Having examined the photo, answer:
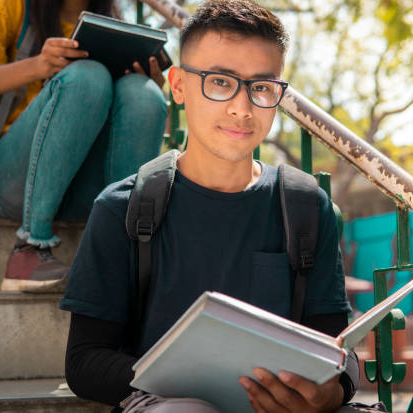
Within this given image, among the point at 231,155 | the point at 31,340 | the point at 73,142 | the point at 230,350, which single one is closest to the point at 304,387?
the point at 230,350

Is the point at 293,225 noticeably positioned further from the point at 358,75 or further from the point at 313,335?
the point at 358,75

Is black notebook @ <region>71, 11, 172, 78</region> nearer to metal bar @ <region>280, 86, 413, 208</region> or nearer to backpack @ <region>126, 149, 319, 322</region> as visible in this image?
metal bar @ <region>280, 86, 413, 208</region>

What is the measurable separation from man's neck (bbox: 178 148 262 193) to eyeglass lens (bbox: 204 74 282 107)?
7.7 inches

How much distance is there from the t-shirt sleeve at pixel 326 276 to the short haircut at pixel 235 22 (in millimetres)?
482

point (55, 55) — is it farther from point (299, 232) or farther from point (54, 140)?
point (299, 232)

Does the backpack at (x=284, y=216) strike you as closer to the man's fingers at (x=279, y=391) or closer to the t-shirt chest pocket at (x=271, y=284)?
the t-shirt chest pocket at (x=271, y=284)

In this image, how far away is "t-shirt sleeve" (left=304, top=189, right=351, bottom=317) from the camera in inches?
62.0

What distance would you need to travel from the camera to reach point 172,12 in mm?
2865

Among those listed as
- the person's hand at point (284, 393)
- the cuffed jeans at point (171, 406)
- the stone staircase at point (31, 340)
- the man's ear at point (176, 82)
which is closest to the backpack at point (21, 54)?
the stone staircase at point (31, 340)

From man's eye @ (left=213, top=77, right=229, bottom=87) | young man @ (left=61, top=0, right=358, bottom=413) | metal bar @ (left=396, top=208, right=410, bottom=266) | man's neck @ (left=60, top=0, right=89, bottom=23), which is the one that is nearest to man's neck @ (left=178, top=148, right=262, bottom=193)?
young man @ (left=61, top=0, right=358, bottom=413)

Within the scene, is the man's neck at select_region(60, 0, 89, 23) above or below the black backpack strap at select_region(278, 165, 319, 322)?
above

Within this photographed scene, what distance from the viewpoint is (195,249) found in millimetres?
1568

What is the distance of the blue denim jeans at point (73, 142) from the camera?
2.34 meters

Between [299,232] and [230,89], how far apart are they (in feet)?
1.41
